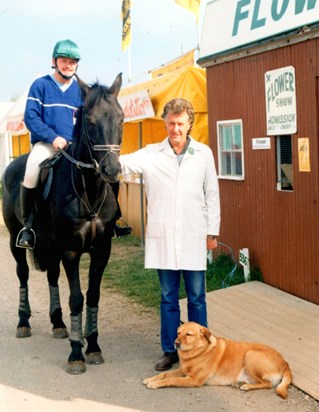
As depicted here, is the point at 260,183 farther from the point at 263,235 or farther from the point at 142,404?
the point at 142,404

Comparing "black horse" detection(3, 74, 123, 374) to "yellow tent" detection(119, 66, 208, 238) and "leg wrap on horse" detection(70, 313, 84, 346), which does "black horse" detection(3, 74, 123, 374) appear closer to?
"leg wrap on horse" detection(70, 313, 84, 346)

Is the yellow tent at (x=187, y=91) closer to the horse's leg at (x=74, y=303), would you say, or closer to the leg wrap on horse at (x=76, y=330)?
the horse's leg at (x=74, y=303)

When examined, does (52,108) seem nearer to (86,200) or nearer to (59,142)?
(59,142)

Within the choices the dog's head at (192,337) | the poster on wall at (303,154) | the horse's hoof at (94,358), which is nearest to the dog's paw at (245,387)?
the dog's head at (192,337)

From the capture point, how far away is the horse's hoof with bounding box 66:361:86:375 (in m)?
5.14

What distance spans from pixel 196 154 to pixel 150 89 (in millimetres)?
5719

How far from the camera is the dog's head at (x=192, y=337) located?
181 inches

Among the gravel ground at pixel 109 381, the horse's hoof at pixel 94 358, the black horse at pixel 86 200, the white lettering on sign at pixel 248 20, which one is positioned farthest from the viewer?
the white lettering on sign at pixel 248 20

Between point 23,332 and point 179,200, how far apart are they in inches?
101

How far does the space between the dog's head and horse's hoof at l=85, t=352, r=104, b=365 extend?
41.9 inches

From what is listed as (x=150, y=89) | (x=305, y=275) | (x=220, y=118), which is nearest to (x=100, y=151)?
(x=305, y=275)

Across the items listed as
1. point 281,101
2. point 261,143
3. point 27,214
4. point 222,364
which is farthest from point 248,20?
point 222,364

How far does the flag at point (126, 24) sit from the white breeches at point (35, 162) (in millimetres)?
13325

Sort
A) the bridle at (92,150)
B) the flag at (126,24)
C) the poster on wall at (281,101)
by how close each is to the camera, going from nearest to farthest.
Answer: the bridle at (92,150)
the poster on wall at (281,101)
the flag at (126,24)
